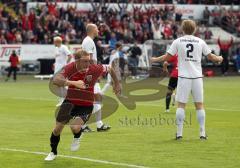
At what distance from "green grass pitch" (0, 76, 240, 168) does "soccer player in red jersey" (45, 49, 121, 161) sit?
435 mm

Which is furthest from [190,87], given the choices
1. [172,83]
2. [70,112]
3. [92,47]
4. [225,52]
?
[225,52]

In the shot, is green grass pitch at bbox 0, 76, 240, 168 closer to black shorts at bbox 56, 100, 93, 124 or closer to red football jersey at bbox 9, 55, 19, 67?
black shorts at bbox 56, 100, 93, 124

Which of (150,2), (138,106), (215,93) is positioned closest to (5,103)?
(138,106)

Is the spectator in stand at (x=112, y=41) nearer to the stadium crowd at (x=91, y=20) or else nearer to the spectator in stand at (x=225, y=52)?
the stadium crowd at (x=91, y=20)

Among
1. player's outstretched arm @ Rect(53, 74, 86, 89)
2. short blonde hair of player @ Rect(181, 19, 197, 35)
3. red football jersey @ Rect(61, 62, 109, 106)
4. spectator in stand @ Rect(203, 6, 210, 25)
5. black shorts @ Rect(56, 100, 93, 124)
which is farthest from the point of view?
spectator in stand @ Rect(203, 6, 210, 25)

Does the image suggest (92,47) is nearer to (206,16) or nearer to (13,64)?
(13,64)

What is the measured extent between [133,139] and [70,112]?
280cm

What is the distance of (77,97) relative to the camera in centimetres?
1329

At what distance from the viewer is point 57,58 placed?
25156 mm

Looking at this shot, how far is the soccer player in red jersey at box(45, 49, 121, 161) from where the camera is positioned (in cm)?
1273

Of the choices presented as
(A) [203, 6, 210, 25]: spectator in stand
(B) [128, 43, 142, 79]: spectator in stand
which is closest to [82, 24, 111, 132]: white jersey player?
(B) [128, 43, 142, 79]: spectator in stand

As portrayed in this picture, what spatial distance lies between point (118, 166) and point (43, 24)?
3466 cm

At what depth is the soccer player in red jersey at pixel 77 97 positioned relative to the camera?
41.8 feet

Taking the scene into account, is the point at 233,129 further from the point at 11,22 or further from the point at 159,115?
the point at 11,22
